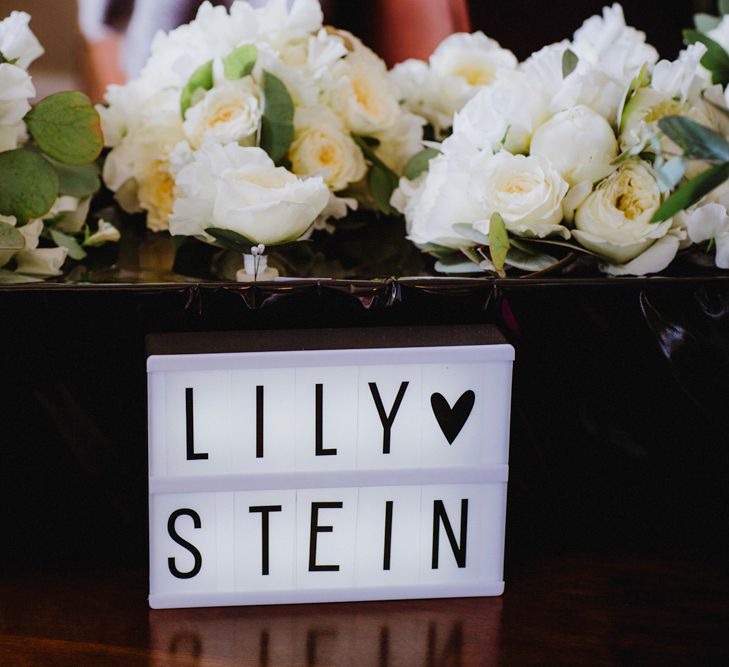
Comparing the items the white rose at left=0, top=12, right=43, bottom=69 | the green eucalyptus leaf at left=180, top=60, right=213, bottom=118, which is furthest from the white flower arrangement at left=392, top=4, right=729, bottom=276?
the white rose at left=0, top=12, right=43, bottom=69

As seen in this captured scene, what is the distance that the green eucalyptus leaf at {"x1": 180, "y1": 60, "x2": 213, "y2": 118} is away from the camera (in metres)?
1.09

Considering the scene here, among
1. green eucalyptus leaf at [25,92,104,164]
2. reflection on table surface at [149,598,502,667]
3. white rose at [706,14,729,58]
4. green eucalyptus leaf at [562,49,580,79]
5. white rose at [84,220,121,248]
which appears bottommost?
reflection on table surface at [149,598,502,667]

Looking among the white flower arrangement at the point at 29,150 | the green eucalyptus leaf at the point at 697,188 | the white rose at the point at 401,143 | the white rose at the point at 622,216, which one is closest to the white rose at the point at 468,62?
the white rose at the point at 401,143

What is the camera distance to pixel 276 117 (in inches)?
41.2

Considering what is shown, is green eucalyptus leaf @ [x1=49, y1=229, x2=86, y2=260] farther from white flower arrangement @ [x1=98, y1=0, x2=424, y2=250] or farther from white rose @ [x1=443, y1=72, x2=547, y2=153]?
white rose @ [x1=443, y1=72, x2=547, y2=153]

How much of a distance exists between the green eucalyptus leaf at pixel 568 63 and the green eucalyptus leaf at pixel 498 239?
0.59ft

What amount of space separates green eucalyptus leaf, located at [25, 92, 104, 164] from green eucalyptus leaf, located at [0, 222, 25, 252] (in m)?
0.11

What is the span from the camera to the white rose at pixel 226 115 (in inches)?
40.2

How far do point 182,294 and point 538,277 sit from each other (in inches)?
13.4

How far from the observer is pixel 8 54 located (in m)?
0.91

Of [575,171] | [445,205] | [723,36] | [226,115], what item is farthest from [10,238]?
[723,36]

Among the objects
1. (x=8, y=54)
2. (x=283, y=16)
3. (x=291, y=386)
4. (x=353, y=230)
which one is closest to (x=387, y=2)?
(x=283, y=16)

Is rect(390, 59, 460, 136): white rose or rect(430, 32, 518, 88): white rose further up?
rect(430, 32, 518, 88): white rose

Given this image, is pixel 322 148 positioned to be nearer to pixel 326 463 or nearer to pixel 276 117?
pixel 276 117
